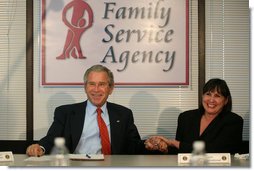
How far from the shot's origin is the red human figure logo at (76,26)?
3.20m

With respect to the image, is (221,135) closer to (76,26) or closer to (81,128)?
(81,128)

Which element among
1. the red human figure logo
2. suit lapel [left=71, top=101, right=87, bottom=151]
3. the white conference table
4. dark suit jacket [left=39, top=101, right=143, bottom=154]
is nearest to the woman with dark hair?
dark suit jacket [left=39, top=101, right=143, bottom=154]

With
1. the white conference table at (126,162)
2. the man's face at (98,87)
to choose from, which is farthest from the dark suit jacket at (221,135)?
the man's face at (98,87)

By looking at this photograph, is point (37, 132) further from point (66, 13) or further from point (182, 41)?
point (182, 41)

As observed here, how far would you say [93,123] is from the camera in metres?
2.82

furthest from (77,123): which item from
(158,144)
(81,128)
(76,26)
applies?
(76,26)

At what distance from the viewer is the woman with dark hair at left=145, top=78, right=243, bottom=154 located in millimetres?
2652

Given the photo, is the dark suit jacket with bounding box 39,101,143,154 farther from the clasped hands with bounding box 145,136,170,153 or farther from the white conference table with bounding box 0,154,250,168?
the white conference table with bounding box 0,154,250,168

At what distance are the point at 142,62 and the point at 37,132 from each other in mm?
999

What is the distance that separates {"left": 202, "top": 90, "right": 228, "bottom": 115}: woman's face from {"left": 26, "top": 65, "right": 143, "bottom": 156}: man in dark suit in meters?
0.53

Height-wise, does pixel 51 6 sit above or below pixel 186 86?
above

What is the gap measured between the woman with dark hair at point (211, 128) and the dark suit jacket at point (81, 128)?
0.17 meters

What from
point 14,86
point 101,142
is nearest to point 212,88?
point 101,142

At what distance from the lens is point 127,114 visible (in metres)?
2.85
